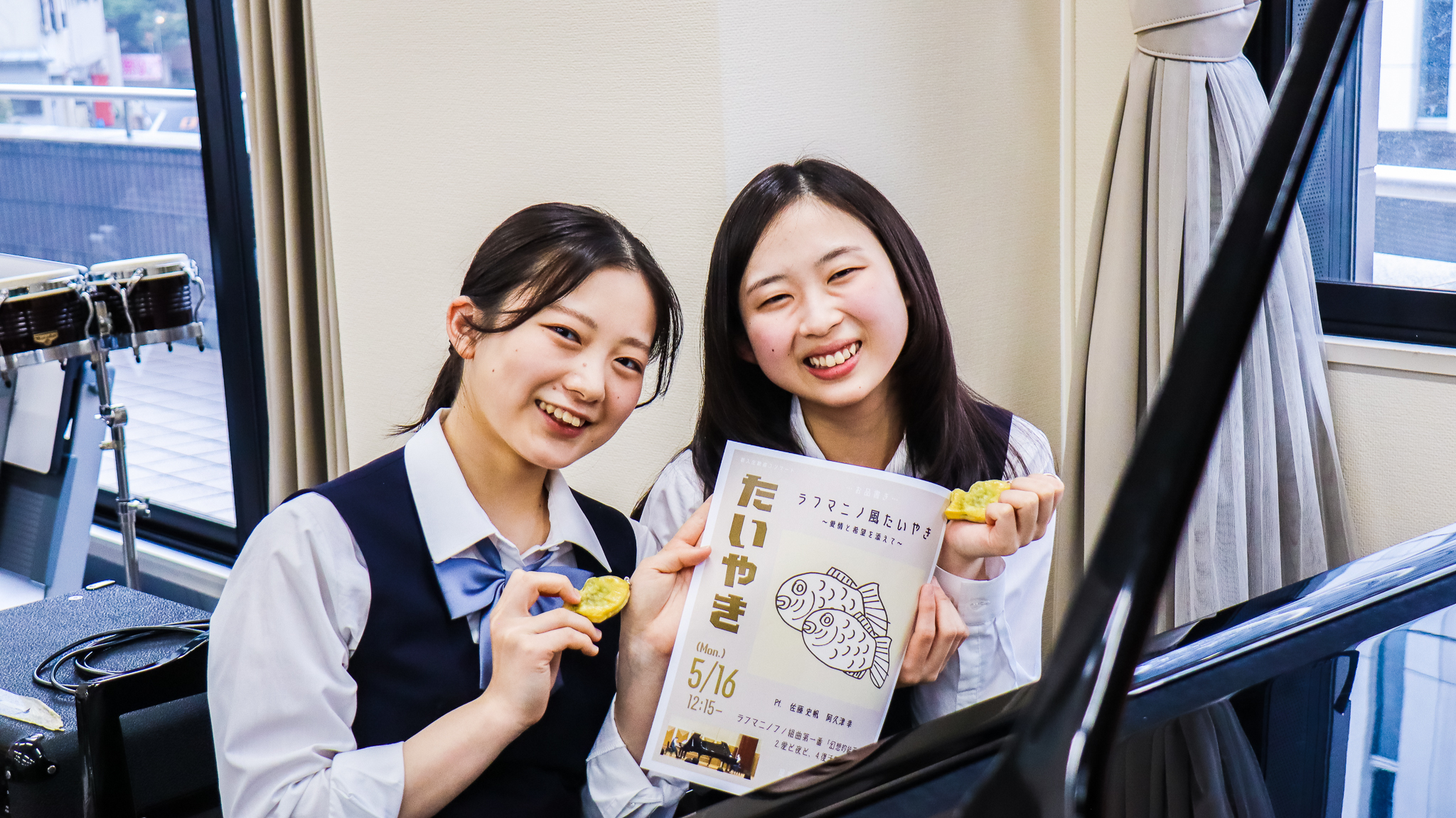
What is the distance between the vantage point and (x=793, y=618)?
114cm

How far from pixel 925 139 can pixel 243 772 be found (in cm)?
148

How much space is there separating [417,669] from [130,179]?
2805 millimetres

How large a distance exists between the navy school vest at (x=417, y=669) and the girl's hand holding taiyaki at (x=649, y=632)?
56 millimetres

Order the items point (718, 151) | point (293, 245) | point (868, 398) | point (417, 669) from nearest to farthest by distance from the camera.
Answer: point (417, 669)
point (868, 398)
point (718, 151)
point (293, 245)

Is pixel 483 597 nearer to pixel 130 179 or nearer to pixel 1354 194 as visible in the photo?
pixel 1354 194

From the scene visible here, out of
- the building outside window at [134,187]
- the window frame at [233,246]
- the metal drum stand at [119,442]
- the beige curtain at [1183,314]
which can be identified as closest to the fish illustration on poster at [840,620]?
the beige curtain at [1183,314]

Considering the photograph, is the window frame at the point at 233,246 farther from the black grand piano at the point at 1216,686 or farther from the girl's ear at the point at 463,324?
the black grand piano at the point at 1216,686

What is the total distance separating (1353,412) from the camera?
2033mm

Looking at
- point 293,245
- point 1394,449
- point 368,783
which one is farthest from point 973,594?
point 293,245

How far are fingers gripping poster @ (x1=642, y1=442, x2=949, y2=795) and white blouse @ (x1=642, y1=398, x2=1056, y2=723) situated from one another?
11cm

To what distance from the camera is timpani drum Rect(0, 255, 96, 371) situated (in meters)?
2.39

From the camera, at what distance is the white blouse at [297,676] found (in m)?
0.97

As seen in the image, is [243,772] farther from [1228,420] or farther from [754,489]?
[1228,420]

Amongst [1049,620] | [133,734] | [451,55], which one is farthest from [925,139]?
[133,734]
